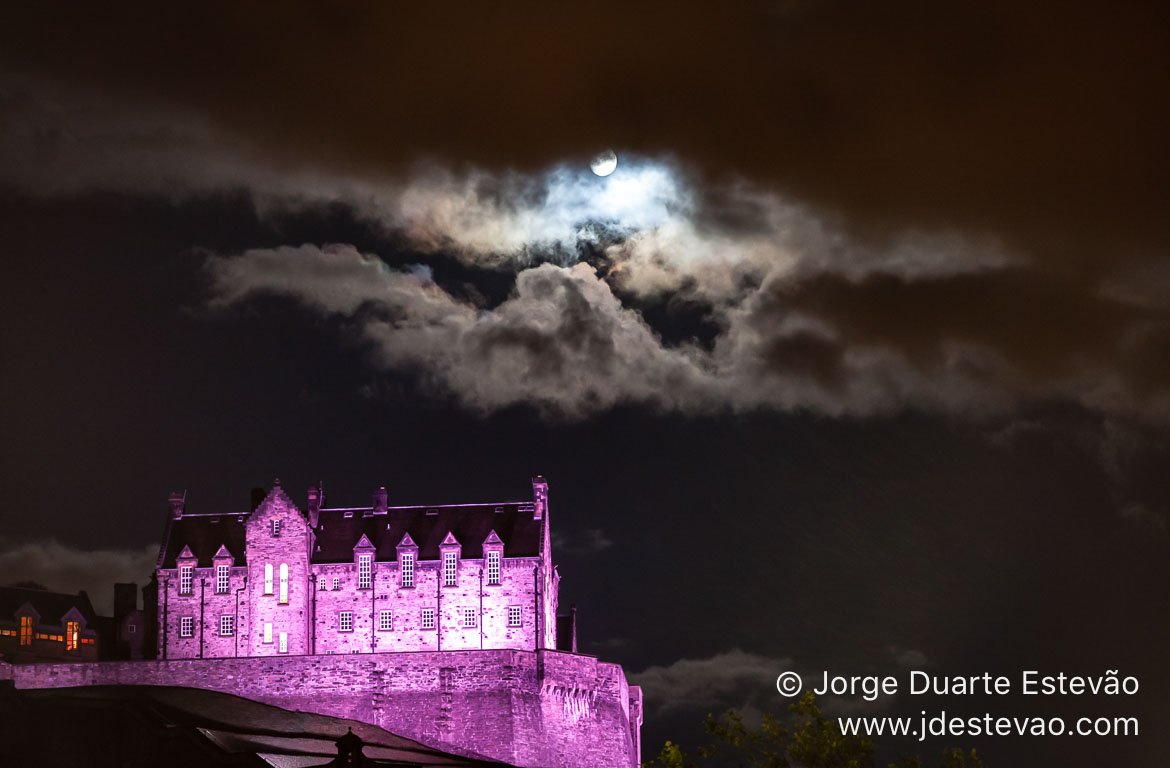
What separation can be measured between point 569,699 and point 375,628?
9.55 meters

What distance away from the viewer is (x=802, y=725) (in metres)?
60.7

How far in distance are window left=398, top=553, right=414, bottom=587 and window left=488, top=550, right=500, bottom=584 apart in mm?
3231

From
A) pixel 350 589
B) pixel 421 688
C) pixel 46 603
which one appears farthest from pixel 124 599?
pixel 421 688

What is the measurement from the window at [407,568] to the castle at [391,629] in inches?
2.3

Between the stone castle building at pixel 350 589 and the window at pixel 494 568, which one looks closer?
the stone castle building at pixel 350 589

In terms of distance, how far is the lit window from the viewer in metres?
80.4

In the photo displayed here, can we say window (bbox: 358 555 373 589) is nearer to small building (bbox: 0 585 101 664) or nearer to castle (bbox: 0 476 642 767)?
castle (bbox: 0 476 642 767)

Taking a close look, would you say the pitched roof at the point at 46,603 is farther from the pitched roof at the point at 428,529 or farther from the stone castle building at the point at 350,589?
the pitched roof at the point at 428,529

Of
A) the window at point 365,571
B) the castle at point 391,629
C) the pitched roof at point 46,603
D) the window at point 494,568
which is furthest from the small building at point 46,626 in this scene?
the window at point 494,568

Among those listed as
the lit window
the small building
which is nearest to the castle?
the lit window

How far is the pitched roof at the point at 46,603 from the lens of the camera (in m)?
87.1

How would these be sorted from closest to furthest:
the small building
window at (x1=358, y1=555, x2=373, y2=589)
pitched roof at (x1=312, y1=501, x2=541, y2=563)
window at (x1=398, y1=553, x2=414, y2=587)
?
window at (x1=398, y1=553, x2=414, y2=587), window at (x1=358, y1=555, x2=373, y2=589), pitched roof at (x1=312, y1=501, x2=541, y2=563), the small building

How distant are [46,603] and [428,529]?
1917 cm

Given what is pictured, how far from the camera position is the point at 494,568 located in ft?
264
